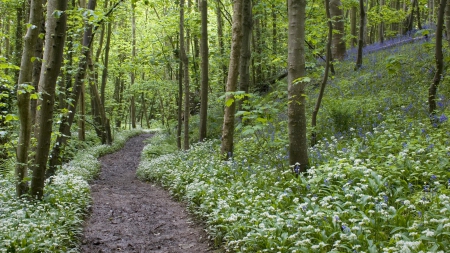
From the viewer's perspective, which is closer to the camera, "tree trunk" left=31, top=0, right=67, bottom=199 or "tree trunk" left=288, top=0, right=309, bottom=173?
"tree trunk" left=31, top=0, right=67, bottom=199

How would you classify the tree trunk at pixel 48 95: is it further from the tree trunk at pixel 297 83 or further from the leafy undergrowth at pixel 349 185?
the tree trunk at pixel 297 83

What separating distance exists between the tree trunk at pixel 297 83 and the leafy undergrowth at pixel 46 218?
13.5 feet

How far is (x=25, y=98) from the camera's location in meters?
6.48

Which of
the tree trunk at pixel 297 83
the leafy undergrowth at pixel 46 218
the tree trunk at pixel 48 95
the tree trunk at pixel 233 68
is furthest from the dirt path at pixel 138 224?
the tree trunk at pixel 297 83

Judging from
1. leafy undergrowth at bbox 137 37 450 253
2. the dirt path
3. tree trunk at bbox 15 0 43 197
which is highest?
tree trunk at bbox 15 0 43 197

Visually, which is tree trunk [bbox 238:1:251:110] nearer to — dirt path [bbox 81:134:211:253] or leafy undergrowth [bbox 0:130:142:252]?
dirt path [bbox 81:134:211:253]

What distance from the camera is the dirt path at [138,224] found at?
19.7ft

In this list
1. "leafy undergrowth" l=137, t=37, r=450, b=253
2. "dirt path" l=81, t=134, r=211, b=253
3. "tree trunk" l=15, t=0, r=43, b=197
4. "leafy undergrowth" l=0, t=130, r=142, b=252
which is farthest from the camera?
"tree trunk" l=15, t=0, r=43, b=197

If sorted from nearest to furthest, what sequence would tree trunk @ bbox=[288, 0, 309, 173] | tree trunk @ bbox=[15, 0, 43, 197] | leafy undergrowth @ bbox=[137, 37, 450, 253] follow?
leafy undergrowth @ bbox=[137, 37, 450, 253], tree trunk @ bbox=[288, 0, 309, 173], tree trunk @ bbox=[15, 0, 43, 197]

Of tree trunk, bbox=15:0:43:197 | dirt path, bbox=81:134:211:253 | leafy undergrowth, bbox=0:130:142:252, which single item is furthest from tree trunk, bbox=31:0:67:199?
dirt path, bbox=81:134:211:253

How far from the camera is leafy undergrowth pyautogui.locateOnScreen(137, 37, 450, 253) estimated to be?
12.7 ft

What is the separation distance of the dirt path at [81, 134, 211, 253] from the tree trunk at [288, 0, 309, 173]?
7.72 feet

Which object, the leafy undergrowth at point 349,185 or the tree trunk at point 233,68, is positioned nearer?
the leafy undergrowth at point 349,185

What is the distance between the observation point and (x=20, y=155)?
6801mm
